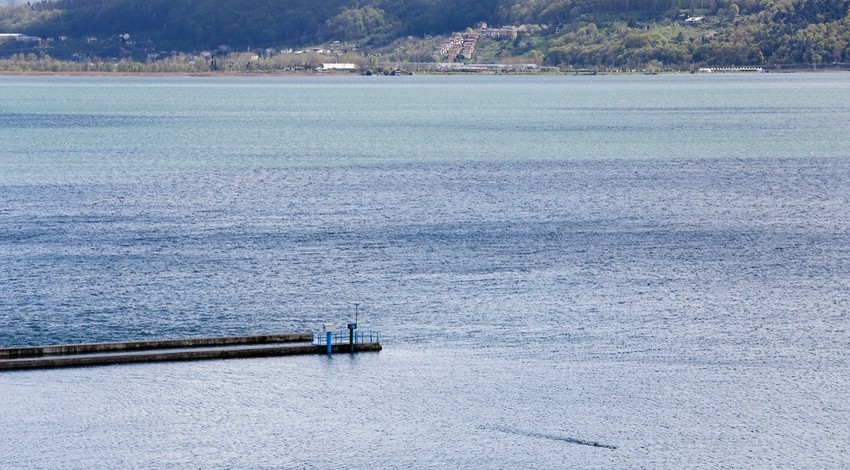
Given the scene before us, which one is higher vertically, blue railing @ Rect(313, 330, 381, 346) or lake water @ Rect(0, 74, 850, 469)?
blue railing @ Rect(313, 330, 381, 346)

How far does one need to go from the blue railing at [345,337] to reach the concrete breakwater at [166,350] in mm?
393

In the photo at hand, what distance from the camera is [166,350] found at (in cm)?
5825

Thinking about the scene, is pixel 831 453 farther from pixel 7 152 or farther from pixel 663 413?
pixel 7 152

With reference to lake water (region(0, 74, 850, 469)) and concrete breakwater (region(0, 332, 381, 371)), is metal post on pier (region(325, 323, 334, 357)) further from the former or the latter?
lake water (region(0, 74, 850, 469))

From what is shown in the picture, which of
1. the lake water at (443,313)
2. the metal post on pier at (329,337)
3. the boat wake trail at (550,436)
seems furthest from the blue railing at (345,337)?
the boat wake trail at (550,436)

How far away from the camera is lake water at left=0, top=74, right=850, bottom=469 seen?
4894 cm

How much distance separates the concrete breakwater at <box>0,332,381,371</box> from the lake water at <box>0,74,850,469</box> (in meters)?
0.67

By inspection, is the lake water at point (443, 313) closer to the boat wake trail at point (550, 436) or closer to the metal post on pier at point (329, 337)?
the boat wake trail at point (550, 436)

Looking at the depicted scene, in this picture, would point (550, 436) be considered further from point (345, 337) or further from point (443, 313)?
point (443, 313)

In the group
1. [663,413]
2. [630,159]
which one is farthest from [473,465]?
[630,159]

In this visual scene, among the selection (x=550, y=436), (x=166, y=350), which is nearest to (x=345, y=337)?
(x=166, y=350)

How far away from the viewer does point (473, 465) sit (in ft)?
152

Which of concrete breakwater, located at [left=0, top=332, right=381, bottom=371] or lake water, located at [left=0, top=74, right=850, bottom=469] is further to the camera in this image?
concrete breakwater, located at [left=0, top=332, right=381, bottom=371]

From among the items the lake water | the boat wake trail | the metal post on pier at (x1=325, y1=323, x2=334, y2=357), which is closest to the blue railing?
the metal post on pier at (x1=325, y1=323, x2=334, y2=357)
